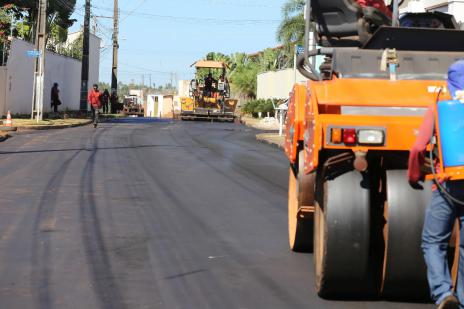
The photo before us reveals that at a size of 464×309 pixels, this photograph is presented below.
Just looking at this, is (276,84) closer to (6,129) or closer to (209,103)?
(209,103)

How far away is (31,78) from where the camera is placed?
4019 cm

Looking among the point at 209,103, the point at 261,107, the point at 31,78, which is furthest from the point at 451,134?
the point at 261,107

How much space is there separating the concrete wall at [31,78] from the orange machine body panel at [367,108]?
3110 cm

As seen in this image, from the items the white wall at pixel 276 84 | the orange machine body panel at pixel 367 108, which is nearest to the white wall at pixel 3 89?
the white wall at pixel 276 84

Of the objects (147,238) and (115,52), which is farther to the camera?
(115,52)

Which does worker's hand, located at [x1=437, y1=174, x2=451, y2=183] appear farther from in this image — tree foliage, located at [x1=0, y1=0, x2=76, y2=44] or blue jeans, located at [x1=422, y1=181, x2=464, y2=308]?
tree foliage, located at [x1=0, y1=0, x2=76, y2=44]

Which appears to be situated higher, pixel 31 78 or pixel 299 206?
pixel 31 78

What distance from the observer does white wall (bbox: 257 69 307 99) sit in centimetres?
5034

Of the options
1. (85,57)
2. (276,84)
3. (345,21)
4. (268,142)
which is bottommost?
(268,142)

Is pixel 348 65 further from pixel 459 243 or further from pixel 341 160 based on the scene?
pixel 459 243

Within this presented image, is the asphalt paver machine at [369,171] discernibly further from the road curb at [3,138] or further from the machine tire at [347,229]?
the road curb at [3,138]

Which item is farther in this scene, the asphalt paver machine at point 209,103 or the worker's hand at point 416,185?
the asphalt paver machine at point 209,103

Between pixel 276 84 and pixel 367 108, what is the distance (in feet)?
158

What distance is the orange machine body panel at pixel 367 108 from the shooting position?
523 centimetres
